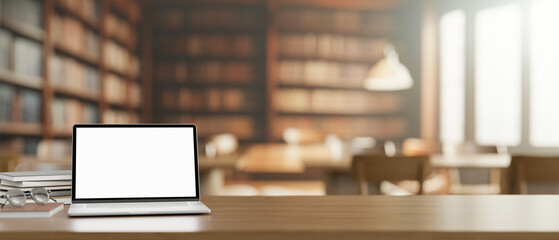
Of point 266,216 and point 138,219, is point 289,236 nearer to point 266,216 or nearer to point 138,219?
point 266,216

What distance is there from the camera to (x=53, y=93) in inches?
192

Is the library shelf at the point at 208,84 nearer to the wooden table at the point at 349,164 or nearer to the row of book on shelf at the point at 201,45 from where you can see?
the row of book on shelf at the point at 201,45

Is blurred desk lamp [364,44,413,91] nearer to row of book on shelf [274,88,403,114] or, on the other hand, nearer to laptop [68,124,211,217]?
row of book on shelf [274,88,403,114]

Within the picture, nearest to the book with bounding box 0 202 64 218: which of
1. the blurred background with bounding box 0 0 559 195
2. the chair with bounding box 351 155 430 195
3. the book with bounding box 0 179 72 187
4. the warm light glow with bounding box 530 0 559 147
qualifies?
the book with bounding box 0 179 72 187

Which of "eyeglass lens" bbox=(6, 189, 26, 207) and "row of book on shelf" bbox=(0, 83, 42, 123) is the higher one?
"row of book on shelf" bbox=(0, 83, 42, 123)

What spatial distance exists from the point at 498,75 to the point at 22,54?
4969 mm

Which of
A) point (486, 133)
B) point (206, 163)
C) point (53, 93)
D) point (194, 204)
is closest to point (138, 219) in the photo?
point (194, 204)

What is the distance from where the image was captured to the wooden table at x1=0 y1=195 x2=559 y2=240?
3.37 feet

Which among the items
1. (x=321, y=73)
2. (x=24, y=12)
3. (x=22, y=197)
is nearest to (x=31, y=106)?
(x=24, y=12)

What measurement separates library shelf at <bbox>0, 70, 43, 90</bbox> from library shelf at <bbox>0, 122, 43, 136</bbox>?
29 centimetres

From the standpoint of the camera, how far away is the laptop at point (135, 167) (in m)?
1.29

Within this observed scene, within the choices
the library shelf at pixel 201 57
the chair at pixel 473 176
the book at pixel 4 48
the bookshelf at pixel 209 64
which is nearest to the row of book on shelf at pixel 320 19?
the bookshelf at pixel 209 64

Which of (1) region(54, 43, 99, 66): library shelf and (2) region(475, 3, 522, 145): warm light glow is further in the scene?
(2) region(475, 3, 522, 145): warm light glow

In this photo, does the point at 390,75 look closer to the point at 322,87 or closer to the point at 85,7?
the point at 322,87
